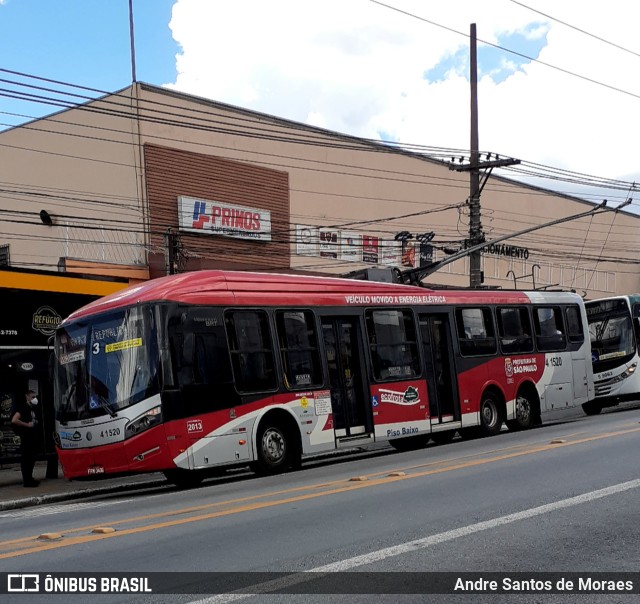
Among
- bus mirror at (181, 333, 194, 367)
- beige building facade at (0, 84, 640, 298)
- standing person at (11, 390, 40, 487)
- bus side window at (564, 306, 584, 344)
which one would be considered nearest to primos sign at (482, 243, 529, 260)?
beige building facade at (0, 84, 640, 298)

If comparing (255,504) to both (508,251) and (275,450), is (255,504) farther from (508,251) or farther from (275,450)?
(508,251)

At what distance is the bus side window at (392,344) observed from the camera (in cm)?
1781

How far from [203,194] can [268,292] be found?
62.2ft

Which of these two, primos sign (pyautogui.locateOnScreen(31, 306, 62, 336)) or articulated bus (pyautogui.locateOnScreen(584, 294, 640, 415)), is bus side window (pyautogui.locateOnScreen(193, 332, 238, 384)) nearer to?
primos sign (pyautogui.locateOnScreen(31, 306, 62, 336))

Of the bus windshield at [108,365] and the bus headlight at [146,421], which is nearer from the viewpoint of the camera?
the bus headlight at [146,421]

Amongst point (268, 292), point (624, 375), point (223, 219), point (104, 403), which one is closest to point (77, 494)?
point (104, 403)

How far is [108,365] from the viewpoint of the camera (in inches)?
560

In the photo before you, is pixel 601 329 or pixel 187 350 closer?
pixel 187 350

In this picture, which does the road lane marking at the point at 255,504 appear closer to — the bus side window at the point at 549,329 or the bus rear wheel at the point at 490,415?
the bus rear wheel at the point at 490,415

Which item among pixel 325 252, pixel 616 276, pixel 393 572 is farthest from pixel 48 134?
pixel 616 276

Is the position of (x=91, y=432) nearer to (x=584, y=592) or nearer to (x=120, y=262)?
(x=584, y=592)

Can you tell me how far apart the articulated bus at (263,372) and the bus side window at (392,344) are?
0.08 feet

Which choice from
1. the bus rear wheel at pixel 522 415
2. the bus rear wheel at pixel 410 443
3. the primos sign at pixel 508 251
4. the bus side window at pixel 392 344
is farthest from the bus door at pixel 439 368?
the primos sign at pixel 508 251

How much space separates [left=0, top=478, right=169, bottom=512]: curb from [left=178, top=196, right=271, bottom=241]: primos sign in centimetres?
1670
